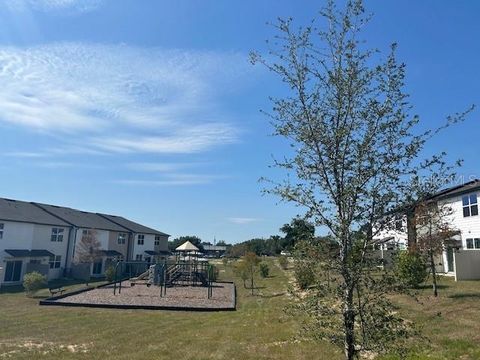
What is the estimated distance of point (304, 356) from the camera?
11.0 meters

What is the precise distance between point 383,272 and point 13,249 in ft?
133

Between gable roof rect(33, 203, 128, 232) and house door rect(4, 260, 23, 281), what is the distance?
8752 mm

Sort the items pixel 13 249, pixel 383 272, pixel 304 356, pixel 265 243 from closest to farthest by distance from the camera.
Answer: pixel 383 272 → pixel 304 356 → pixel 13 249 → pixel 265 243

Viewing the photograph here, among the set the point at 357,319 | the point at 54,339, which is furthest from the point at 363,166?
the point at 54,339

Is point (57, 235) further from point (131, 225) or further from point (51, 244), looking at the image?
point (131, 225)

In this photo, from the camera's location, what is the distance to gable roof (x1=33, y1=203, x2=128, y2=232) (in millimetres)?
48234

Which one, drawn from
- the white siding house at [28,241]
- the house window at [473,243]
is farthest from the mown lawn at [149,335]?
the house window at [473,243]

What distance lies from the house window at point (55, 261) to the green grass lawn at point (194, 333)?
21.5m

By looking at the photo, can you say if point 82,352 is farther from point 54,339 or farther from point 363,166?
point 363,166

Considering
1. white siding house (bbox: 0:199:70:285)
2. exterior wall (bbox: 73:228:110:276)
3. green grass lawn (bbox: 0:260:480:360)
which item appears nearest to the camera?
green grass lawn (bbox: 0:260:480:360)

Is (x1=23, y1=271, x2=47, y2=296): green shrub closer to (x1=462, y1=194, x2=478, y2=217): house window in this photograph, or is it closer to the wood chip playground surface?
the wood chip playground surface

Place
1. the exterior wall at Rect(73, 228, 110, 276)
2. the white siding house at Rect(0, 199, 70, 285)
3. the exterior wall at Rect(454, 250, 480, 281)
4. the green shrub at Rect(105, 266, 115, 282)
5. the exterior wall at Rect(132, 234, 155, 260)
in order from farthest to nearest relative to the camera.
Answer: the exterior wall at Rect(132, 234, 155, 260)
the exterior wall at Rect(73, 228, 110, 276)
the green shrub at Rect(105, 266, 115, 282)
the white siding house at Rect(0, 199, 70, 285)
the exterior wall at Rect(454, 250, 480, 281)

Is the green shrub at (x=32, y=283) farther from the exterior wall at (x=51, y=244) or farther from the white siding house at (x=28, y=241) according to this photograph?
the exterior wall at (x=51, y=244)

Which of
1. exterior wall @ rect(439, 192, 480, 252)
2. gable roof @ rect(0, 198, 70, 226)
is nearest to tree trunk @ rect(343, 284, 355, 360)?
exterior wall @ rect(439, 192, 480, 252)
